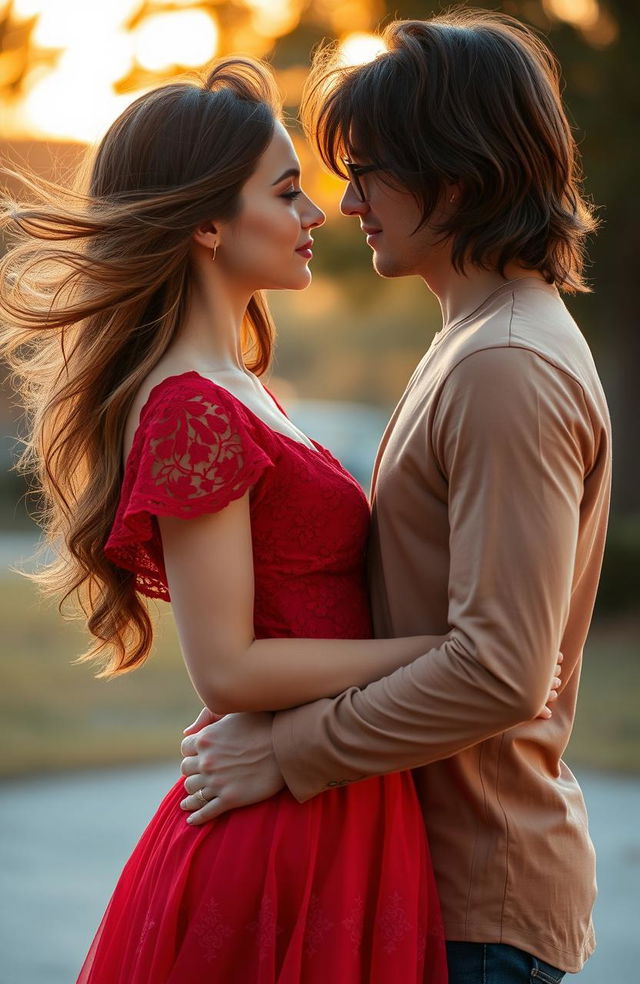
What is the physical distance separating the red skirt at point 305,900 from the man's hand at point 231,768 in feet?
0.11

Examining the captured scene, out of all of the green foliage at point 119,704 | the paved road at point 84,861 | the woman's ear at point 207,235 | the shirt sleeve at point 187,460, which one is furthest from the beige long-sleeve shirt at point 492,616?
the green foliage at point 119,704

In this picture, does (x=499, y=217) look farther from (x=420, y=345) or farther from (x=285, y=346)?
(x=285, y=346)

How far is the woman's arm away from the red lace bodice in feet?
0.18

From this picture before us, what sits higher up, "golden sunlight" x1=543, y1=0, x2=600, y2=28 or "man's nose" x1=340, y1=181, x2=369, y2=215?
"golden sunlight" x1=543, y1=0, x2=600, y2=28

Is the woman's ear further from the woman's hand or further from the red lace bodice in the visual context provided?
the woman's hand

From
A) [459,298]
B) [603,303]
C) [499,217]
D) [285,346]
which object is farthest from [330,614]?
[285,346]

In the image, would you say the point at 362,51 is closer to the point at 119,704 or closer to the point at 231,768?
the point at 231,768

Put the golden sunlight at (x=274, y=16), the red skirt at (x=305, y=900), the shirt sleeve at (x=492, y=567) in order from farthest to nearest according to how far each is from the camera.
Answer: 1. the golden sunlight at (x=274, y=16)
2. the red skirt at (x=305, y=900)
3. the shirt sleeve at (x=492, y=567)

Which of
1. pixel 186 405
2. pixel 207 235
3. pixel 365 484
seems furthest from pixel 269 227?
pixel 365 484

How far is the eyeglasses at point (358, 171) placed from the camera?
2296 mm

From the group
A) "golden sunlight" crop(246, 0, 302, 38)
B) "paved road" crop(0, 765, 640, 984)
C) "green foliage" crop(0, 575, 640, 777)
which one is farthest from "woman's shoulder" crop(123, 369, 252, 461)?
"golden sunlight" crop(246, 0, 302, 38)

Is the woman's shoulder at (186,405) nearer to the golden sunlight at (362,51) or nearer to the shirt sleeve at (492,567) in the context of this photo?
the shirt sleeve at (492,567)

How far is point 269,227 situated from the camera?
241 cm

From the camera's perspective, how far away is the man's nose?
2.39m
